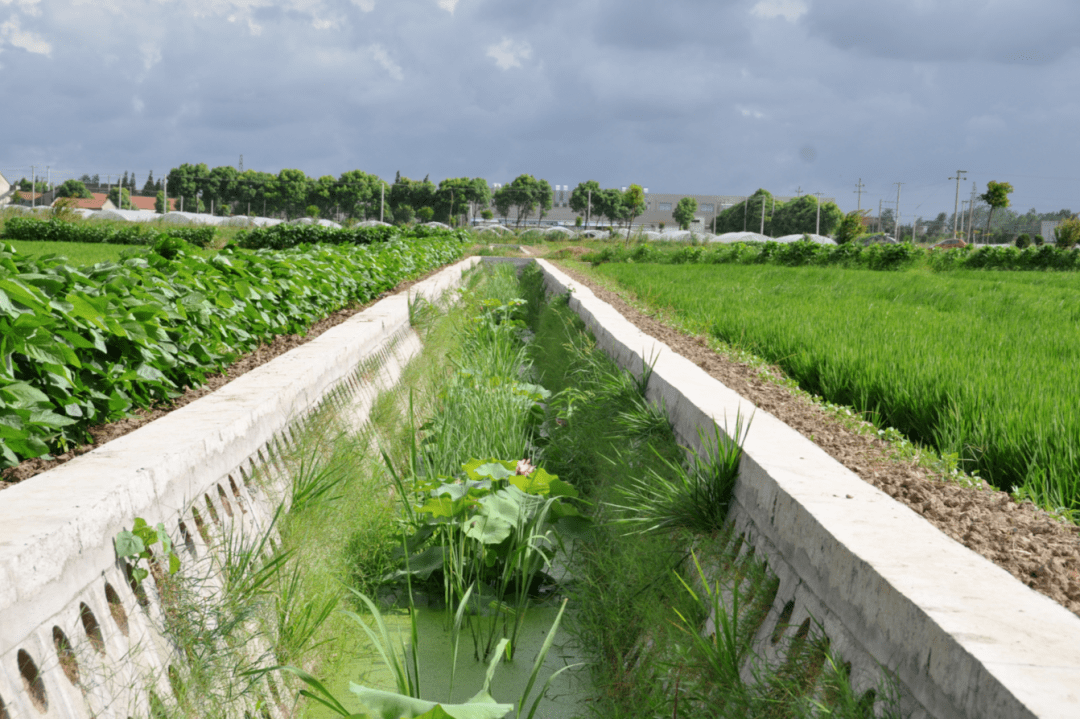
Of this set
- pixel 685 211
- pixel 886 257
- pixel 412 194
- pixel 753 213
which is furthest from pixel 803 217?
pixel 886 257

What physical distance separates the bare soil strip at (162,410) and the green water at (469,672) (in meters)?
1.17

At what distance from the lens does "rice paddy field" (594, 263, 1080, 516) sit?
2699 millimetres

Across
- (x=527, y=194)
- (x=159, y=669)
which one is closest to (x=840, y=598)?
(x=159, y=669)

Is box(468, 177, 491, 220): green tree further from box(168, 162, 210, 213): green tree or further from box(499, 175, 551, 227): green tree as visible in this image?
box(168, 162, 210, 213): green tree

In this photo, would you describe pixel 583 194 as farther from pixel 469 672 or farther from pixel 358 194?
pixel 469 672

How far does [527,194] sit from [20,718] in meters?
82.1

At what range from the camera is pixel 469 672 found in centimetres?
257

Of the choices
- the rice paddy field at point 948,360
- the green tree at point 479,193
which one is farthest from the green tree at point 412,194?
the rice paddy field at point 948,360

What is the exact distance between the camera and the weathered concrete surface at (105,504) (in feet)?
4.72

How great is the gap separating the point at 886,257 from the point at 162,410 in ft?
60.9

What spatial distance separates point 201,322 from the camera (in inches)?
146

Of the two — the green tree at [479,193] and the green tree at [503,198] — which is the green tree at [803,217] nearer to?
the green tree at [503,198]

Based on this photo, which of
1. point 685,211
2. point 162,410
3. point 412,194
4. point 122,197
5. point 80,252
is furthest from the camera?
point 122,197

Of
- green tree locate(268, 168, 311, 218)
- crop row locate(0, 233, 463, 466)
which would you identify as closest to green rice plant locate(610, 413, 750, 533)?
crop row locate(0, 233, 463, 466)
